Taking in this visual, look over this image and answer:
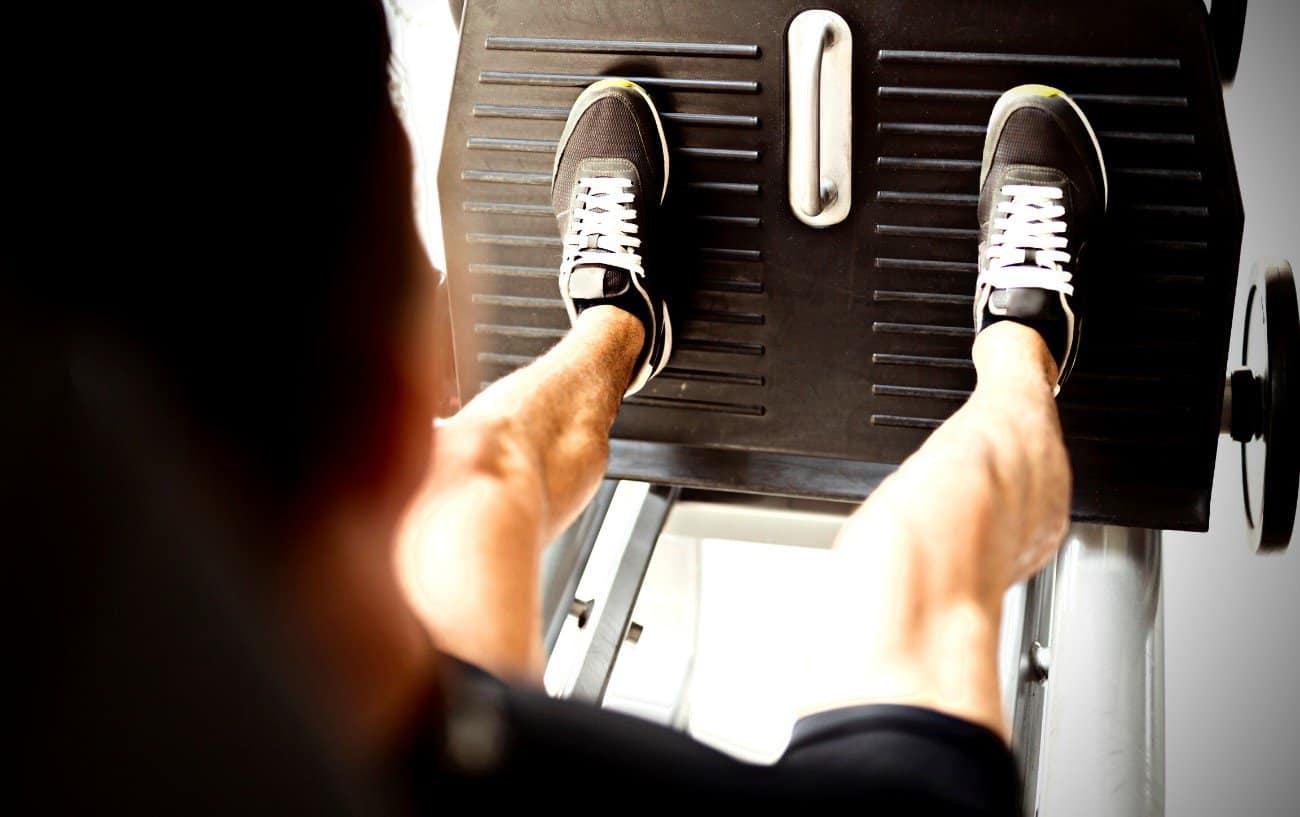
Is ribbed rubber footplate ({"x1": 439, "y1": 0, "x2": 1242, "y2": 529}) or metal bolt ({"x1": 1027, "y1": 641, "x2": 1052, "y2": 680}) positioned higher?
ribbed rubber footplate ({"x1": 439, "y1": 0, "x2": 1242, "y2": 529})

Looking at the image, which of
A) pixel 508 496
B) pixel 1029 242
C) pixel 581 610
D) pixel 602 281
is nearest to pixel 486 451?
pixel 508 496

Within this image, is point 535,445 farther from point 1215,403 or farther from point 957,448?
point 1215,403

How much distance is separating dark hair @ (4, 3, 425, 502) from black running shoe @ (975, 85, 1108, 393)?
2.64 ft

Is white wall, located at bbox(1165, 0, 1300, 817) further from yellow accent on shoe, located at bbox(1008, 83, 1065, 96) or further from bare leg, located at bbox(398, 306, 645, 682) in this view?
bare leg, located at bbox(398, 306, 645, 682)

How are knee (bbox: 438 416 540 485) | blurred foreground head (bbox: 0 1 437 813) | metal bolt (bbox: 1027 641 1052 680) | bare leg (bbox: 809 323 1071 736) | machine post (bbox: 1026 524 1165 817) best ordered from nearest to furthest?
1. blurred foreground head (bbox: 0 1 437 813)
2. bare leg (bbox: 809 323 1071 736)
3. knee (bbox: 438 416 540 485)
4. machine post (bbox: 1026 524 1165 817)
5. metal bolt (bbox: 1027 641 1052 680)

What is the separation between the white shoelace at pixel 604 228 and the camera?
1168 mm

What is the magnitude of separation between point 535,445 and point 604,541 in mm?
447

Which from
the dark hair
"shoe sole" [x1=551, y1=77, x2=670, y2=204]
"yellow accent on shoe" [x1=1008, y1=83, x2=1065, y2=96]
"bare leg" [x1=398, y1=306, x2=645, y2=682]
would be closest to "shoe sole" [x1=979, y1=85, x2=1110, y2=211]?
"yellow accent on shoe" [x1=1008, y1=83, x2=1065, y2=96]

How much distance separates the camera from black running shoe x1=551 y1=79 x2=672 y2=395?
1170 millimetres

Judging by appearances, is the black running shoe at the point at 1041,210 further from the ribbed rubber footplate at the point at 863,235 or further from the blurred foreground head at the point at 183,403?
the blurred foreground head at the point at 183,403

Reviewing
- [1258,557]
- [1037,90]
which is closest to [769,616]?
[1258,557]

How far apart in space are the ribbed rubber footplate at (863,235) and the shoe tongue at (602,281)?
0.07 metres

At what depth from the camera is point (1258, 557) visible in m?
1.32

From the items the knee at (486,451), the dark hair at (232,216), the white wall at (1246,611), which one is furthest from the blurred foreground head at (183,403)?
the white wall at (1246,611)
